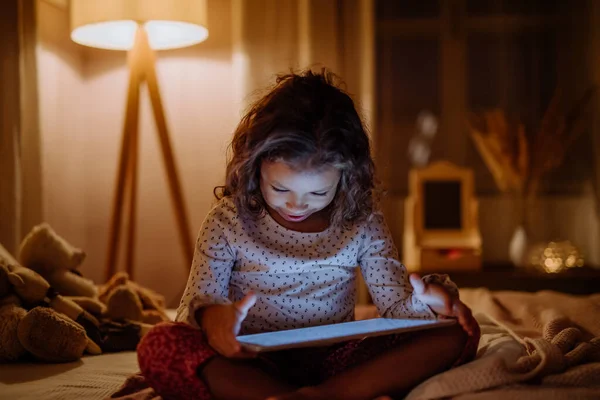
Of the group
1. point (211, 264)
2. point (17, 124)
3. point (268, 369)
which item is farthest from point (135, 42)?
point (268, 369)

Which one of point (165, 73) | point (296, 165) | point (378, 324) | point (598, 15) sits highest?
point (598, 15)

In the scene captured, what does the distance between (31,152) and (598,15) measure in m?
2.19

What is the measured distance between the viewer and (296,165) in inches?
48.2

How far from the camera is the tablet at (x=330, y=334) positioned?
1.02 m

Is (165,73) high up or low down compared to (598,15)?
down

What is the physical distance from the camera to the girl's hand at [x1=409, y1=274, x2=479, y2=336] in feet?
3.88

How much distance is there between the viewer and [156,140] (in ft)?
9.82

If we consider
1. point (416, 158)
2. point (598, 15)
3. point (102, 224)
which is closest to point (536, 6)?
point (598, 15)

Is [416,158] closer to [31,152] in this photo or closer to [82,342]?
[31,152]

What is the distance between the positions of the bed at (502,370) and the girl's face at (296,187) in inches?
13.3

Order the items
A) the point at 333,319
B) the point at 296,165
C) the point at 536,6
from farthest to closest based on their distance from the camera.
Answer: the point at 536,6 < the point at 333,319 < the point at 296,165

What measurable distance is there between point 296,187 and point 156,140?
6.08 ft

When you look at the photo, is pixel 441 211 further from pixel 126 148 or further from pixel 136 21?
pixel 136 21

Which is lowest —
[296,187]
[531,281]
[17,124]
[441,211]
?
[531,281]
